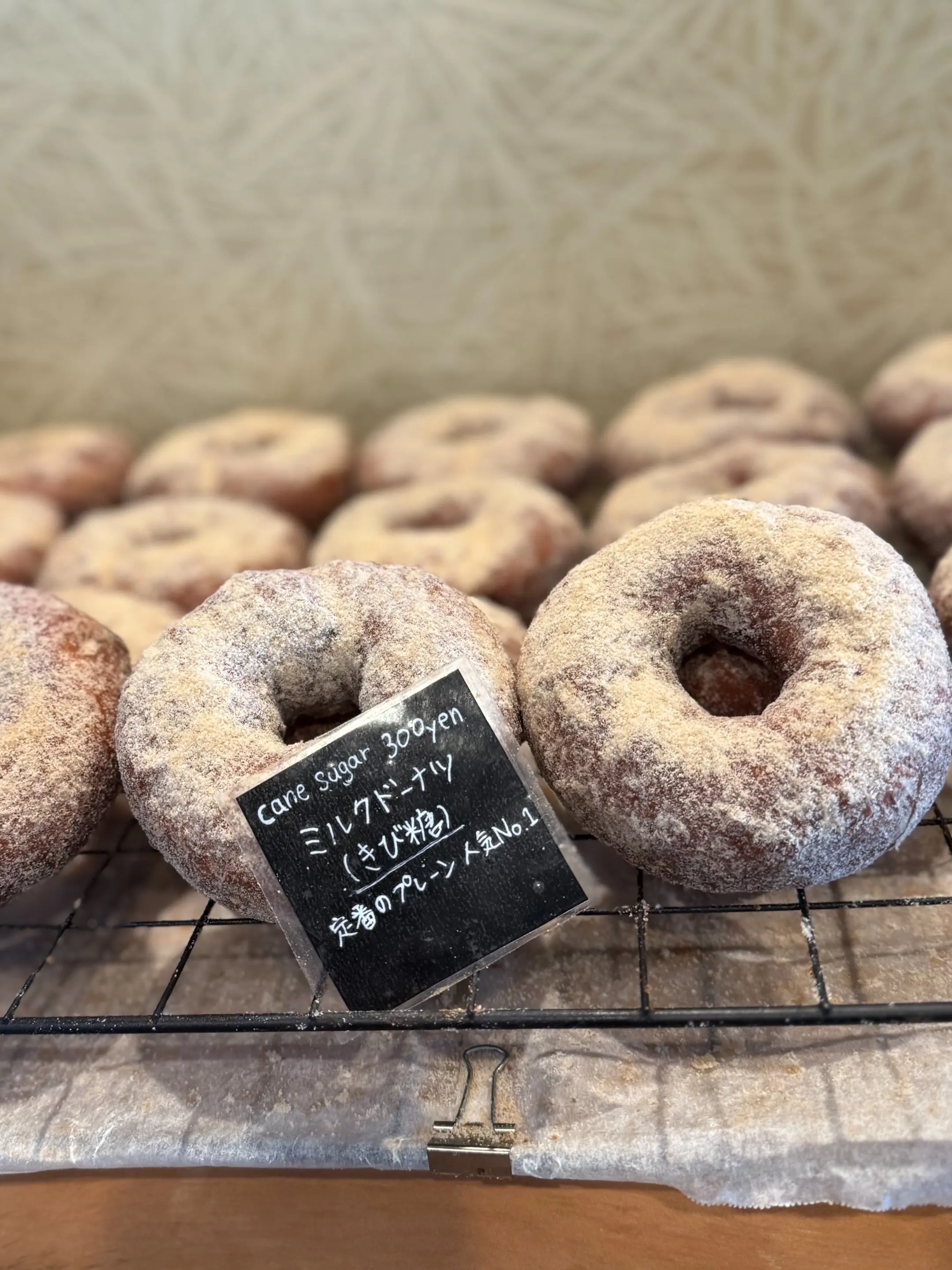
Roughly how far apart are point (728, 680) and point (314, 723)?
1.92ft

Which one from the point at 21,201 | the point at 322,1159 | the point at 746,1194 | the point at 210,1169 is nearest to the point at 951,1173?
the point at 746,1194

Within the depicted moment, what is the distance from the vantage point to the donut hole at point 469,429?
92.3 inches

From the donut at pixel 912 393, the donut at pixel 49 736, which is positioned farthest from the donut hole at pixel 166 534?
the donut at pixel 912 393

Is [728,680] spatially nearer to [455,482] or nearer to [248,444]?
[455,482]

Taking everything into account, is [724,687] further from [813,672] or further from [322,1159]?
[322,1159]

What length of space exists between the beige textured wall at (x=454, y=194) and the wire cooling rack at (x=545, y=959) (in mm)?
1488

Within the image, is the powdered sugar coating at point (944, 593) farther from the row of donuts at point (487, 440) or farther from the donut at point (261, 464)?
the donut at point (261, 464)

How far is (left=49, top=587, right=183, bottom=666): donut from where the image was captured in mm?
1621

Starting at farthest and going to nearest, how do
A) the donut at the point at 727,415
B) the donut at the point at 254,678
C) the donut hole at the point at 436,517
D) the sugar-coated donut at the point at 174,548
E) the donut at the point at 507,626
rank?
1. the donut at the point at 727,415
2. the donut hole at the point at 436,517
3. the sugar-coated donut at the point at 174,548
4. the donut at the point at 507,626
5. the donut at the point at 254,678

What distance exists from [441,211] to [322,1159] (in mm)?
2061

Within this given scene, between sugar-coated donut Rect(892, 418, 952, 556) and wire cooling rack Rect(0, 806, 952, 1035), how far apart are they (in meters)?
0.61

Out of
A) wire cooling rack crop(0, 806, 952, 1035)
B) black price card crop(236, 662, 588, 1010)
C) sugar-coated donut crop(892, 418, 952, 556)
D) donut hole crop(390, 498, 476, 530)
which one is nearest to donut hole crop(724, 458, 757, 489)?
sugar-coated donut crop(892, 418, 952, 556)

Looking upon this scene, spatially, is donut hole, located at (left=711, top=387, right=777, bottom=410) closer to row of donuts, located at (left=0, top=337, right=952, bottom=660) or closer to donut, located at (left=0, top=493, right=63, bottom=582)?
row of donuts, located at (left=0, top=337, right=952, bottom=660)

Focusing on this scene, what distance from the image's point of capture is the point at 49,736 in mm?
1261
